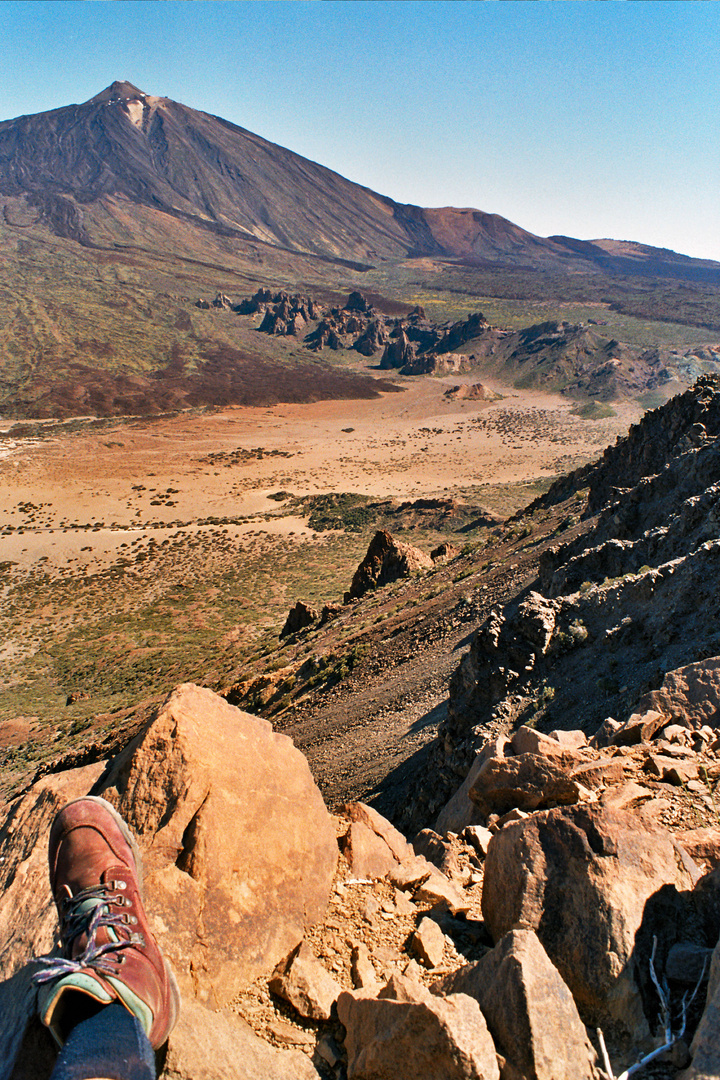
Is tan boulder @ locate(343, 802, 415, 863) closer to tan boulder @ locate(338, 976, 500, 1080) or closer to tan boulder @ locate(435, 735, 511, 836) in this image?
tan boulder @ locate(435, 735, 511, 836)

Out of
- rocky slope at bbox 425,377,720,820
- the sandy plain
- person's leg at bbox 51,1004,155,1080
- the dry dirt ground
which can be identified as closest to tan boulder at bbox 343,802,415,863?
person's leg at bbox 51,1004,155,1080

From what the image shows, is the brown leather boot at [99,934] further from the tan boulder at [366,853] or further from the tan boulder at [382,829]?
the tan boulder at [382,829]

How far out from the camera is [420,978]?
9.55ft

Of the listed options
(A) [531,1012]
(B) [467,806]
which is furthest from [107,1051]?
(B) [467,806]

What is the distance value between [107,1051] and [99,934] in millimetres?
539

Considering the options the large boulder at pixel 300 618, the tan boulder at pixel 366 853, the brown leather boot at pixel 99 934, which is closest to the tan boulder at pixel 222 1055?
the brown leather boot at pixel 99 934

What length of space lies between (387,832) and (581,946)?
1.87m

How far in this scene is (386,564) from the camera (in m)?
20.8

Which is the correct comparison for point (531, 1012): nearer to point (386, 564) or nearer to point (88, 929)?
point (88, 929)

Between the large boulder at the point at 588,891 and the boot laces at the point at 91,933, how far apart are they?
66.0 inches

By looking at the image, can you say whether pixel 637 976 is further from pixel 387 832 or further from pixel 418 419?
pixel 418 419

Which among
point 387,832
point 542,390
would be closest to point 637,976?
point 387,832

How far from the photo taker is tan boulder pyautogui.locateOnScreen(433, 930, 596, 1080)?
2.15 meters

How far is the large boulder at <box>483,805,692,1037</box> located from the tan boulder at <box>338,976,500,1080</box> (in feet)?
1.82
